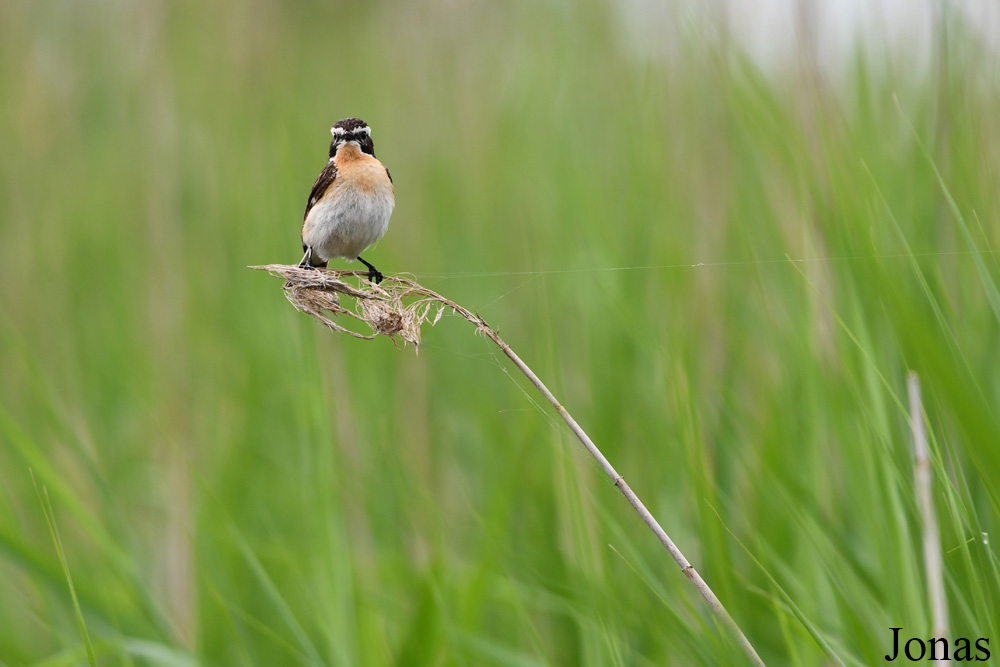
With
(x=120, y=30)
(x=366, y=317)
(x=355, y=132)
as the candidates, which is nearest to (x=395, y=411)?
(x=355, y=132)

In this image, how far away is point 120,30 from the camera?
399 centimetres

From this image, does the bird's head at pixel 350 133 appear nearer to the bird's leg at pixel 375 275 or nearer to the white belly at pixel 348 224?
the white belly at pixel 348 224

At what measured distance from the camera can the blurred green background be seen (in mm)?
1351

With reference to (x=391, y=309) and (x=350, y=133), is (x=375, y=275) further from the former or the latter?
(x=391, y=309)

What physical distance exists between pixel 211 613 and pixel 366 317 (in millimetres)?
1509

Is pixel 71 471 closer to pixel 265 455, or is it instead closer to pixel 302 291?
pixel 265 455

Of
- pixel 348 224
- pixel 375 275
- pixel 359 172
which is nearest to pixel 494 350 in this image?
pixel 375 275

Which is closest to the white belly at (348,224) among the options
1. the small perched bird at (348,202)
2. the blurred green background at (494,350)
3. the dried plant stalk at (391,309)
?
the small perched bird at (348,202)

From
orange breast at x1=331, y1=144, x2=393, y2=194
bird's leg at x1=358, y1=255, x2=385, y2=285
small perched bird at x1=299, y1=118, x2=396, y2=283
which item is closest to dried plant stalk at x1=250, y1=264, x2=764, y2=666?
bird's leg at x1=358, y1=255, x2=385, y2=285

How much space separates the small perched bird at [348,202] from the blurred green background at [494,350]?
112 millimetres

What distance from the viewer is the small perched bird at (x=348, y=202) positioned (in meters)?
1.89

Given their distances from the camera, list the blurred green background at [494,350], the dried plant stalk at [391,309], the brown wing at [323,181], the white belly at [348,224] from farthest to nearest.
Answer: the brown wing at [323,181] → the white belly at [348,224] → the blurred green background at [494,350] → the dried plant stalk at [391,309]

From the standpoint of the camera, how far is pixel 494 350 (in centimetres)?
169

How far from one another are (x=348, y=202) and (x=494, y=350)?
1.74ft
